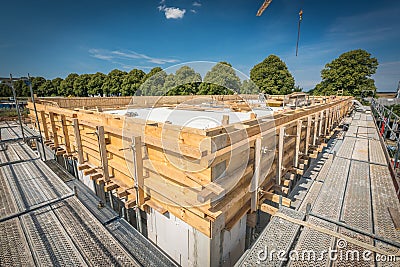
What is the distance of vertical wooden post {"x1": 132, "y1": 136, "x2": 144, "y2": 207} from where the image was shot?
2926 mm

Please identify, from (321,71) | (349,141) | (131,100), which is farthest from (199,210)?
(321,71)

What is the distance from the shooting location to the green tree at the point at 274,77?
132ft

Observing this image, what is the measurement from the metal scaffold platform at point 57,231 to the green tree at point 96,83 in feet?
161

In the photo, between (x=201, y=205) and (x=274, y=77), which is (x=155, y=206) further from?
(x=274, y=77)

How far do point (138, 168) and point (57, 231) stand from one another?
5.38ft

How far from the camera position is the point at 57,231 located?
3.02m

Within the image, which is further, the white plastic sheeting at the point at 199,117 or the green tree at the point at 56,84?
the green tree at the point at 56,84

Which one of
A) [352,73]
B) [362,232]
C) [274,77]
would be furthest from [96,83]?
[352,73]

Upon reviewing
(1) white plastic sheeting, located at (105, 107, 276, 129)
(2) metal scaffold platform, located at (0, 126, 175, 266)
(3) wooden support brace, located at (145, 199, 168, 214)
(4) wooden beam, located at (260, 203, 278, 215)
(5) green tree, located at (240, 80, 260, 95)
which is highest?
(5) green tree, located at (240, 80, 260, 95)

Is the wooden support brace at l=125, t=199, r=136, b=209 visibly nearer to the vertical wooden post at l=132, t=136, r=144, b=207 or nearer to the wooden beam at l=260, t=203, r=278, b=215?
the vertical wooden post at l=132, t=136, r=144, b=207

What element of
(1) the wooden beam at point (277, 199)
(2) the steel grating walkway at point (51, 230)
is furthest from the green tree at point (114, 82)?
(1) the wooden beam at point (277, 199)

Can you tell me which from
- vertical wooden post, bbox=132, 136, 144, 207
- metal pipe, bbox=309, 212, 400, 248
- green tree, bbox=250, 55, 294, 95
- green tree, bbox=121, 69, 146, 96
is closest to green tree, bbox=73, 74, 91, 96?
green tree, bbox=121, 69, 146, 96

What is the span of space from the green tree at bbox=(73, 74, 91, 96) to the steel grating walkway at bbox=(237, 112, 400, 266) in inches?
2214

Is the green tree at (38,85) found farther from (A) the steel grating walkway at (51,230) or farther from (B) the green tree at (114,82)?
(A) the steel grating walkway at (51,230)
